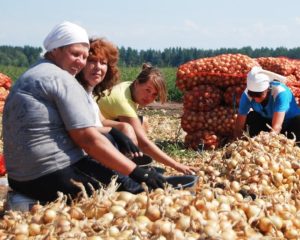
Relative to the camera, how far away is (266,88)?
603 centimetres

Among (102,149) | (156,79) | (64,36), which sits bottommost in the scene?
(102,149)

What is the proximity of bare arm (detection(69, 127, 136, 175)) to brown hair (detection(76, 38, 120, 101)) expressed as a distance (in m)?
1.09

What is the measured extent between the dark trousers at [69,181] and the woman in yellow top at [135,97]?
49.7 inches

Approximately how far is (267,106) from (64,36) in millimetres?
3457

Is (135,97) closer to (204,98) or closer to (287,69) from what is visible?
(204,98)

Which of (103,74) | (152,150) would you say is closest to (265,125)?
(152,150)

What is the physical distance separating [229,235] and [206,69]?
19.4 feet

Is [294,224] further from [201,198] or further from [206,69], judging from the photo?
[206,69]

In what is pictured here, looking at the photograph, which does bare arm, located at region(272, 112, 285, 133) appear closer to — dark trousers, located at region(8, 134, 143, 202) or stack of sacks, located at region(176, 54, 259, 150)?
stack of sacks, located at region(176, 54, 259, 150)

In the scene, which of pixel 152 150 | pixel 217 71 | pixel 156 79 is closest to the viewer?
pixel 152 150

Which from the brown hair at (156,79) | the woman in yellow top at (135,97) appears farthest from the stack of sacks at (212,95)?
the brown hair at (156,79)

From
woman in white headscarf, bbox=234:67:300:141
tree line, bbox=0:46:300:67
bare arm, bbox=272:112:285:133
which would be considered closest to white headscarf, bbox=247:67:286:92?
woman in white headscarf, bbox=234:67:300:141

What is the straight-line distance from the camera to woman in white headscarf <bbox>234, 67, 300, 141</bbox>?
6000mm

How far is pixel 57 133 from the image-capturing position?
11.0 ft
